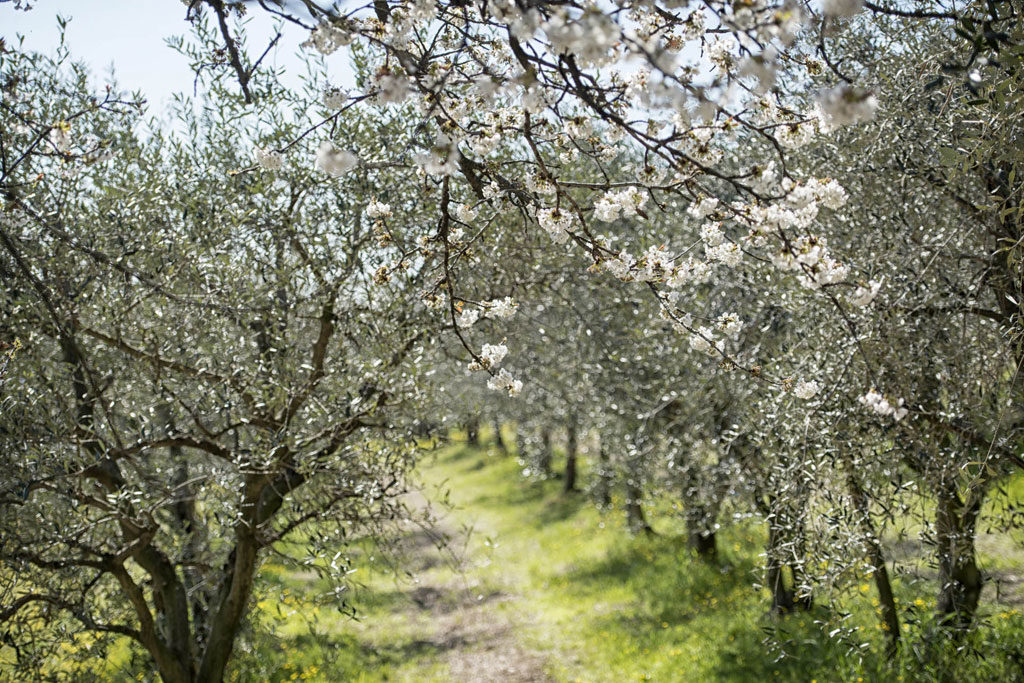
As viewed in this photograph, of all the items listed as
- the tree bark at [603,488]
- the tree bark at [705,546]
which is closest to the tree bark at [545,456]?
the tree bark at [603,488]

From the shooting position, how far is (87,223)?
18.0ft

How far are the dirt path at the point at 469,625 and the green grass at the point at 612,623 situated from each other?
51 millimetres

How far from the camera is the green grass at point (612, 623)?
278 inches

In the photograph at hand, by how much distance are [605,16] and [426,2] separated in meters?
1.11

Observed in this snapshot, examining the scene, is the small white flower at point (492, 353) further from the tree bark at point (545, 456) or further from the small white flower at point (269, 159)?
the tree bark at point (545, 456)

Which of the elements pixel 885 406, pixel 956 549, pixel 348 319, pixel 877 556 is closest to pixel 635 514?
pixel 877 556

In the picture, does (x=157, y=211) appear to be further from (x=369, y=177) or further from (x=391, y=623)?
(x=391, y=623)

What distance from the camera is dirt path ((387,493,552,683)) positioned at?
10117mm

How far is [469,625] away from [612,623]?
2.52m

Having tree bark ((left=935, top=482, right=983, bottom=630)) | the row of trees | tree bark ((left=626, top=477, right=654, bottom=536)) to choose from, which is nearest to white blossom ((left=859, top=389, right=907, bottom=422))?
the row of trees

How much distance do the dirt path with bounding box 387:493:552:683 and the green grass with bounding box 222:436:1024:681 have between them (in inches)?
2.0

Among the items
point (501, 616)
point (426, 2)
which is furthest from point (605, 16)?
point (501, 616)

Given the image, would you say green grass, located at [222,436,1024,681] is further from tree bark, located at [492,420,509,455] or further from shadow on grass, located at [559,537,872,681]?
tree bark, located at [492,420,509,455]

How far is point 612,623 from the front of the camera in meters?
11.3
